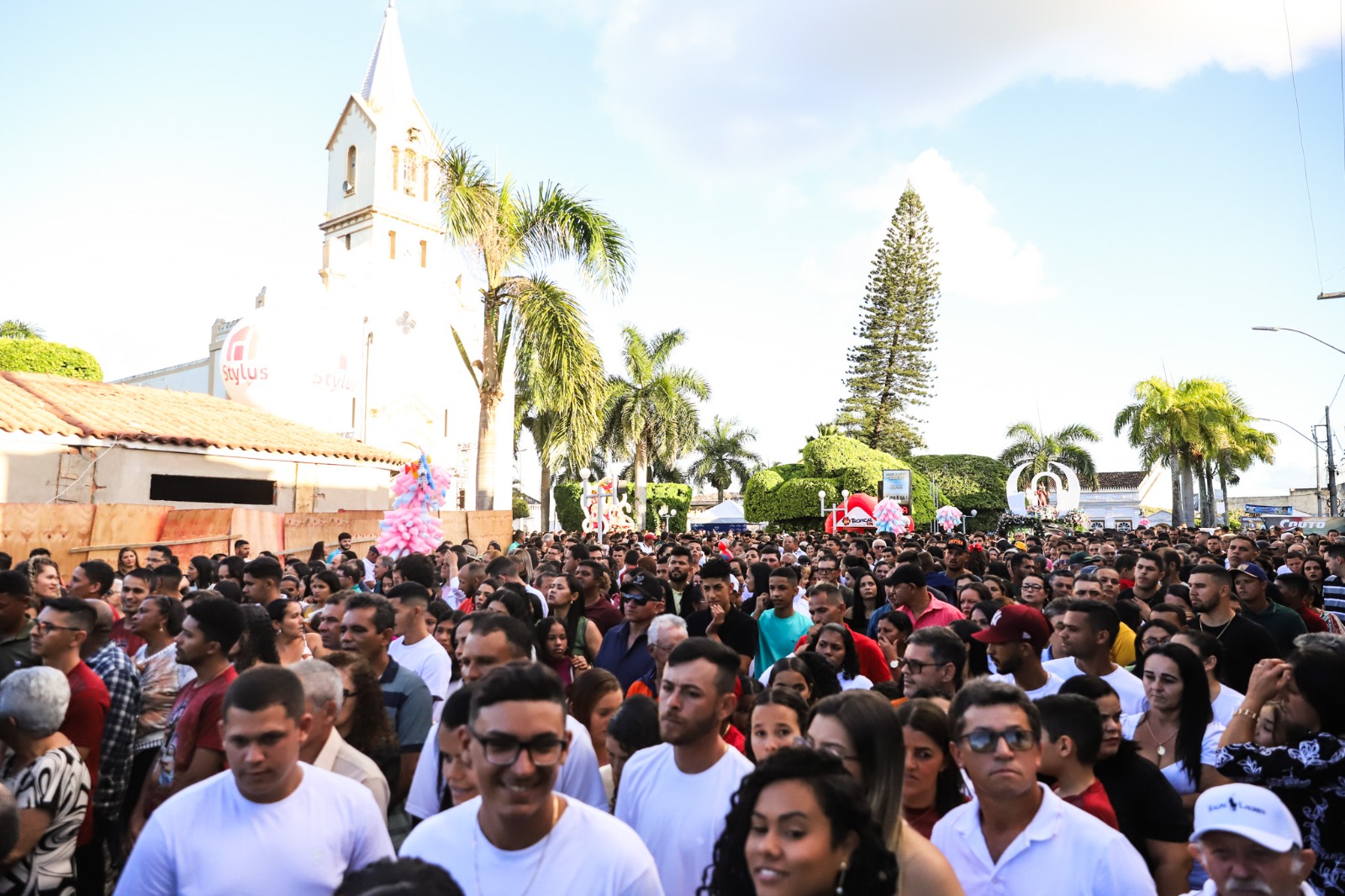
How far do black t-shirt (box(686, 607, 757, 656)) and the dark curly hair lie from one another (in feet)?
14.5

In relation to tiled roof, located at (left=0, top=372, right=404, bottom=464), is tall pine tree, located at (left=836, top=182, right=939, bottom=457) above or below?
above

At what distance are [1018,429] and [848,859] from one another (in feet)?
188

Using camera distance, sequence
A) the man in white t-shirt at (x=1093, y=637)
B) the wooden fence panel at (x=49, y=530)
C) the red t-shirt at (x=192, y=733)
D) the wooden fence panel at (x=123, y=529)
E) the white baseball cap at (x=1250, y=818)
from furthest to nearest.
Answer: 1. the wooden fence panel at (x=123, y=529)
2. the wooden fence panel at (x=49, y=530)
3. the man in white t-shirt at (x=1093, y=637)
4. the red t-shirt at (x=192, y=733)
5. the white baseball cap at (x=1250, y=818)

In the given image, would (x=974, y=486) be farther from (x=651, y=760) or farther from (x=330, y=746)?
(x=330, y=746)

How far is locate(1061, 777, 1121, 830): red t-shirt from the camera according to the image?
10.3ft

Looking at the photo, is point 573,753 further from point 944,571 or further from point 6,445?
point 6,445

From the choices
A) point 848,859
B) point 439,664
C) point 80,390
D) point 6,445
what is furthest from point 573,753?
point 80,390

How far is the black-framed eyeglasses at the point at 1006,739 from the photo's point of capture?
9.49ft

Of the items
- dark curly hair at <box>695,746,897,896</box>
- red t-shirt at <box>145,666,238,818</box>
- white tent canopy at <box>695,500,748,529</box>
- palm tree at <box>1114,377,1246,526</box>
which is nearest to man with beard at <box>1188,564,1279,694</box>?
dark curly hair at <box>695,746,897,896</box>

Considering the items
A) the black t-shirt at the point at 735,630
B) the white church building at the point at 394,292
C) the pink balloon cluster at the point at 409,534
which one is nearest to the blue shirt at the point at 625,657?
the black t-shirt at the point at 735,630

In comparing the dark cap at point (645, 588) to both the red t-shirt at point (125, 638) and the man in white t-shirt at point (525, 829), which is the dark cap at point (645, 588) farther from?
the man in white t-shirt at point (525, 829)

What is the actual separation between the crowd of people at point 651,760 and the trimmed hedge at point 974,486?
38.7 m

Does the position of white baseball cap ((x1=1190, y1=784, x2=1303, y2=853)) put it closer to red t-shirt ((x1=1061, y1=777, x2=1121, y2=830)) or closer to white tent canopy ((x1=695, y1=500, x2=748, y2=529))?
red t-shirt ((x1=1061, y1=777, x2=1121, y2=830))

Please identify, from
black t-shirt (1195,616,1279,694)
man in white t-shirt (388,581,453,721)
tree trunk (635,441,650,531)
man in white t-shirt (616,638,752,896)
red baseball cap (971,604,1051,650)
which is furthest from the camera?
tree trunk (635,441,650,531)
